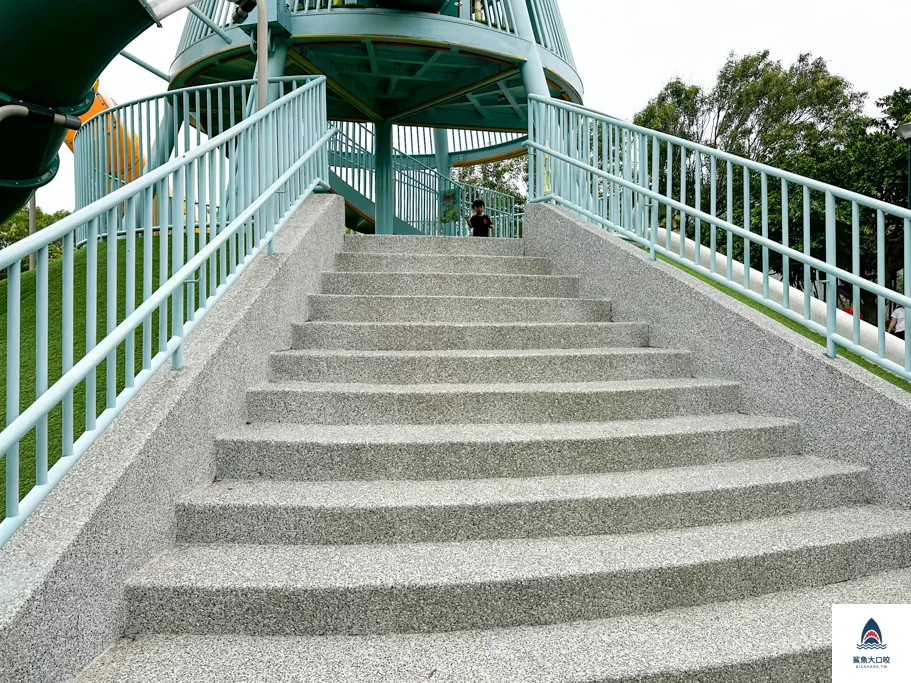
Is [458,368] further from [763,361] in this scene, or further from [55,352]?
[55,352]

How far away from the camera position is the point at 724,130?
24641mm

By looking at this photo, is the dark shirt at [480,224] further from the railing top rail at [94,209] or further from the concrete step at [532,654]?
the concrete step at [532,654]

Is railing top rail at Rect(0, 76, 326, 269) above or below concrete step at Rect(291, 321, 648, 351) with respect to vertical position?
above

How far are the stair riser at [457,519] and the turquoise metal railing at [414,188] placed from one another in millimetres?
9670

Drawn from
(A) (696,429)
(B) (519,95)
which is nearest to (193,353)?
(A) (696,429)

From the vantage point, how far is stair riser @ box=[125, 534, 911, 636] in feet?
6.84

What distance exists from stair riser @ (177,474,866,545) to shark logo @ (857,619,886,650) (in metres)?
0.65

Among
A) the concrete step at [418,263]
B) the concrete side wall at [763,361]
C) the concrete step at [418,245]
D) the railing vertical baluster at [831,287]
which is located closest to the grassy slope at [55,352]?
the concrete step at [418,263]

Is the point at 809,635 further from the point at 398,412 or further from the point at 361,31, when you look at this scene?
the point at 361,31

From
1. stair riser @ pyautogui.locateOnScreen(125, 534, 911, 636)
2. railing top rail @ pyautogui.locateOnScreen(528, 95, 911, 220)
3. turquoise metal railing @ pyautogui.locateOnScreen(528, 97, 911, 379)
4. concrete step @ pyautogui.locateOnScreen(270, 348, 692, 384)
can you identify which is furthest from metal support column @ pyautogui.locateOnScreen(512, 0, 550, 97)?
stair riser @ pyautogui.locateOnScreen(125, 534, 911, 636)

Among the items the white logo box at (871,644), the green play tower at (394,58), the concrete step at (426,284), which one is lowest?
the white logo box at (871,644)

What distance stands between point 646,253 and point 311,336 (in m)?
2.72

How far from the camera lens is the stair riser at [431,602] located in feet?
6.84

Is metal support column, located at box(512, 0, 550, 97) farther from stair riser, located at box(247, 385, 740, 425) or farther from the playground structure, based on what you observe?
stair riser, located at box(247, 385, 740, 425)
